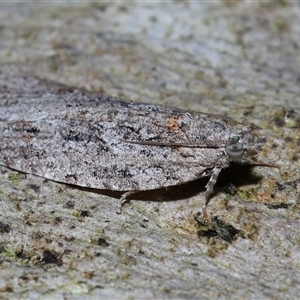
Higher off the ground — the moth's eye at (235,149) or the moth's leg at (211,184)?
the moth's eye at (235,149)

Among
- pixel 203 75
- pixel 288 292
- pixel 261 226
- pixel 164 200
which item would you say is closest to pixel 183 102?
pixel 203 75

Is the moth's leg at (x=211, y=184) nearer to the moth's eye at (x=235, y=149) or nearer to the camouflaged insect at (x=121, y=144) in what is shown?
the camouflaged insect at (x=121, y=144)

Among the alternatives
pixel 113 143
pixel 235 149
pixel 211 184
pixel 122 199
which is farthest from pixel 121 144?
pixel 235 149

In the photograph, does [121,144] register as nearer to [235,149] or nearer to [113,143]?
[113,143]

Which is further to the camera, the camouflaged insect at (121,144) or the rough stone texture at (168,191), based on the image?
the camouflaged insect at (121,144)

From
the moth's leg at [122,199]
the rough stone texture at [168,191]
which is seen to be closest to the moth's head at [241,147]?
the rough stone texture at [168,191]

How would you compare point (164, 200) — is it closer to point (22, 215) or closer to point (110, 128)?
point (110, 128)

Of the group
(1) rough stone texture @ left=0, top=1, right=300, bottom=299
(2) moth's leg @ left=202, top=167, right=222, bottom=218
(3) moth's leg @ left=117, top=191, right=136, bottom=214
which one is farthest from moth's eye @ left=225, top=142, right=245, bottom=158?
(3) moth's leg @ left=117, top=191, right=136, bottom=214
